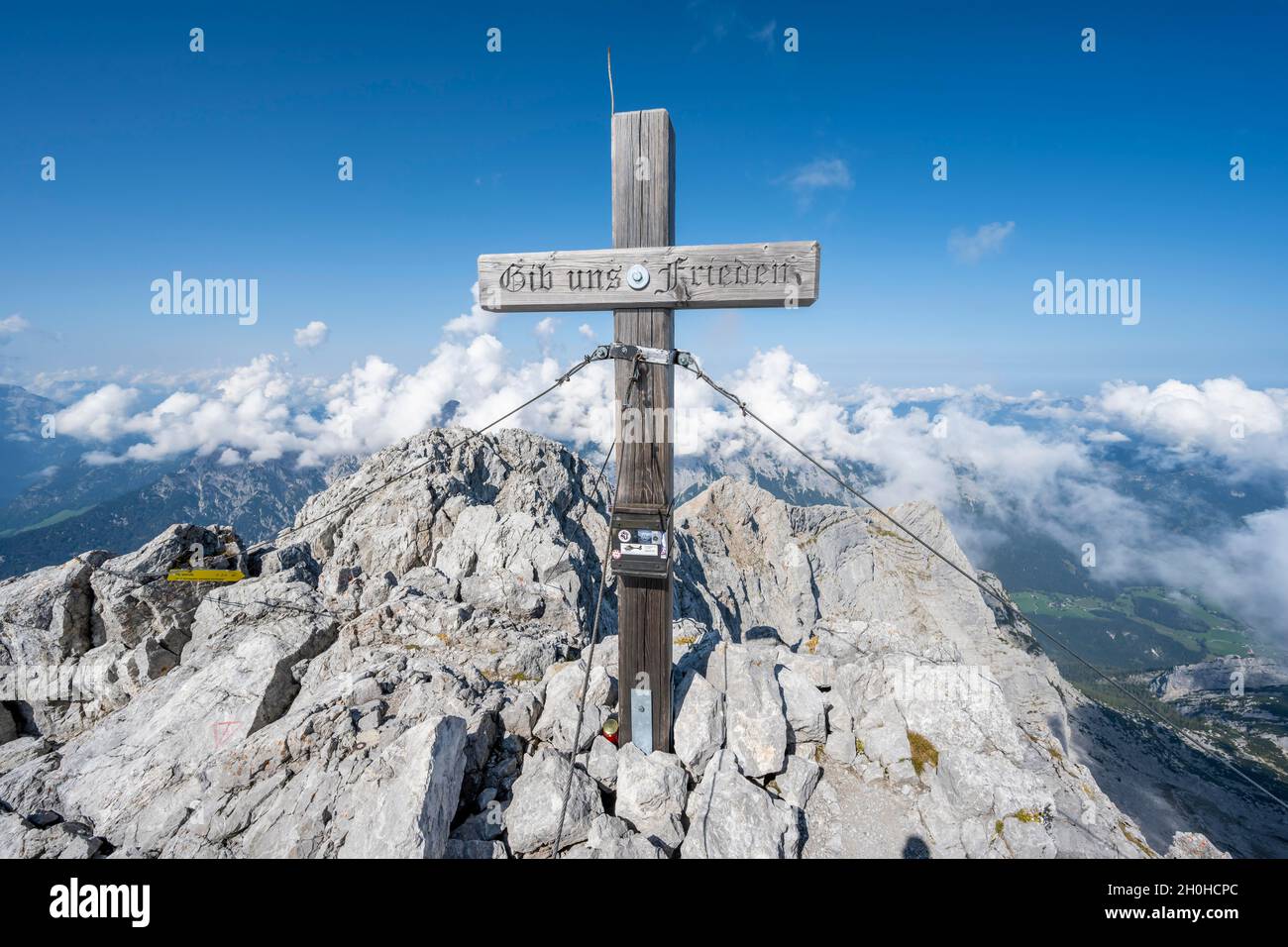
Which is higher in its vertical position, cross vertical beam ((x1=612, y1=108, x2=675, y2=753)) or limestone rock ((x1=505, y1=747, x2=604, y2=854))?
cross vertical beam ((x1=612, y1=108, x2=675, y2=753))

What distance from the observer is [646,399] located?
6.05 meters

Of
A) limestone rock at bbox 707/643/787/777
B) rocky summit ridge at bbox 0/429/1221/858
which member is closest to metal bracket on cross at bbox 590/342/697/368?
rocky summit ridge at bbox 0/429/1221/858

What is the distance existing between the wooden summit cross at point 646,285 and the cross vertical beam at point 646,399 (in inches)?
0.5

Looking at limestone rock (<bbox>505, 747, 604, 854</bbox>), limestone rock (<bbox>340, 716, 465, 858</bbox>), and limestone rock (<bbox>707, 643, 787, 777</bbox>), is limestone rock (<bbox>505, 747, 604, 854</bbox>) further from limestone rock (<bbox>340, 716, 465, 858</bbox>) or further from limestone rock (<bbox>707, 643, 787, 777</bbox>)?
limestone rock (<bbox>707, 643, 787, 777</bbox>)

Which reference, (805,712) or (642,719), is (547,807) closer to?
(642,719)

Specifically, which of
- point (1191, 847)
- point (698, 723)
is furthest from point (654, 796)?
point (1191, 847)

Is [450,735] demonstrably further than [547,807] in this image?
Yes

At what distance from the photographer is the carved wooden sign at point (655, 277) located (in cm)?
544

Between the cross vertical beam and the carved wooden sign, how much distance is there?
224mm

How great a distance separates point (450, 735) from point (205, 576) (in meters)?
8.87

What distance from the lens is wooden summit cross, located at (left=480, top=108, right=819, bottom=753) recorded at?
18.1 feet

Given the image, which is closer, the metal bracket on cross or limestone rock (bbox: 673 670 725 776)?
the metal bracket on cross
